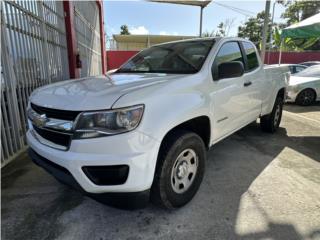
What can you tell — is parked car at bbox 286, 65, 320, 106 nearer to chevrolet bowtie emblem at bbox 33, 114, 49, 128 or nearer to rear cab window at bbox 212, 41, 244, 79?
rear cab window at bbox 212, 41, 244, 79

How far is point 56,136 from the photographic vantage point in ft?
7.07

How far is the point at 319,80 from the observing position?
8625mm

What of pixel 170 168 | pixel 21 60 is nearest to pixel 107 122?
pixel 170 168

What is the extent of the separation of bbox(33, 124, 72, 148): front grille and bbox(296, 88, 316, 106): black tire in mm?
8646

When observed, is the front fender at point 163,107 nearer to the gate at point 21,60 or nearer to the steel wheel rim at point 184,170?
the steel wheel rim at point 184,170

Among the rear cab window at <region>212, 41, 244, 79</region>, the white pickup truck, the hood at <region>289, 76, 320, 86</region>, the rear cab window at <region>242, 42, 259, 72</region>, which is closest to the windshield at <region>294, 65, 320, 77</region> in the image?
the hood at <region>289, 76, 320, 86</region>

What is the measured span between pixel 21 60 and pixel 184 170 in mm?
3190

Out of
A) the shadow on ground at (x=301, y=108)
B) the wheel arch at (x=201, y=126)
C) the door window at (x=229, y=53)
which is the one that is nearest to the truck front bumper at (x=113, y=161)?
the wheel arch at (x=201, y=126)

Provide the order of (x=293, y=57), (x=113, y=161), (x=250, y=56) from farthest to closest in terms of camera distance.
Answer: (x=293, y=57) < (x=250, y=56) < (x=113, y=161)

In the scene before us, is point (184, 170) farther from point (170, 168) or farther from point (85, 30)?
point (85, 30)

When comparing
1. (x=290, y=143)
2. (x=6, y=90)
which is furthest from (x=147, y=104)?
(x=290, y=143)

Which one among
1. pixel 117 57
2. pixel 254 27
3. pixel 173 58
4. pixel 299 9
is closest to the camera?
pixel 173 58

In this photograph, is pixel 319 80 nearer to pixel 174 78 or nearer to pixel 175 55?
pixel 175 55

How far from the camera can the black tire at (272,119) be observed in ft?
16.5
